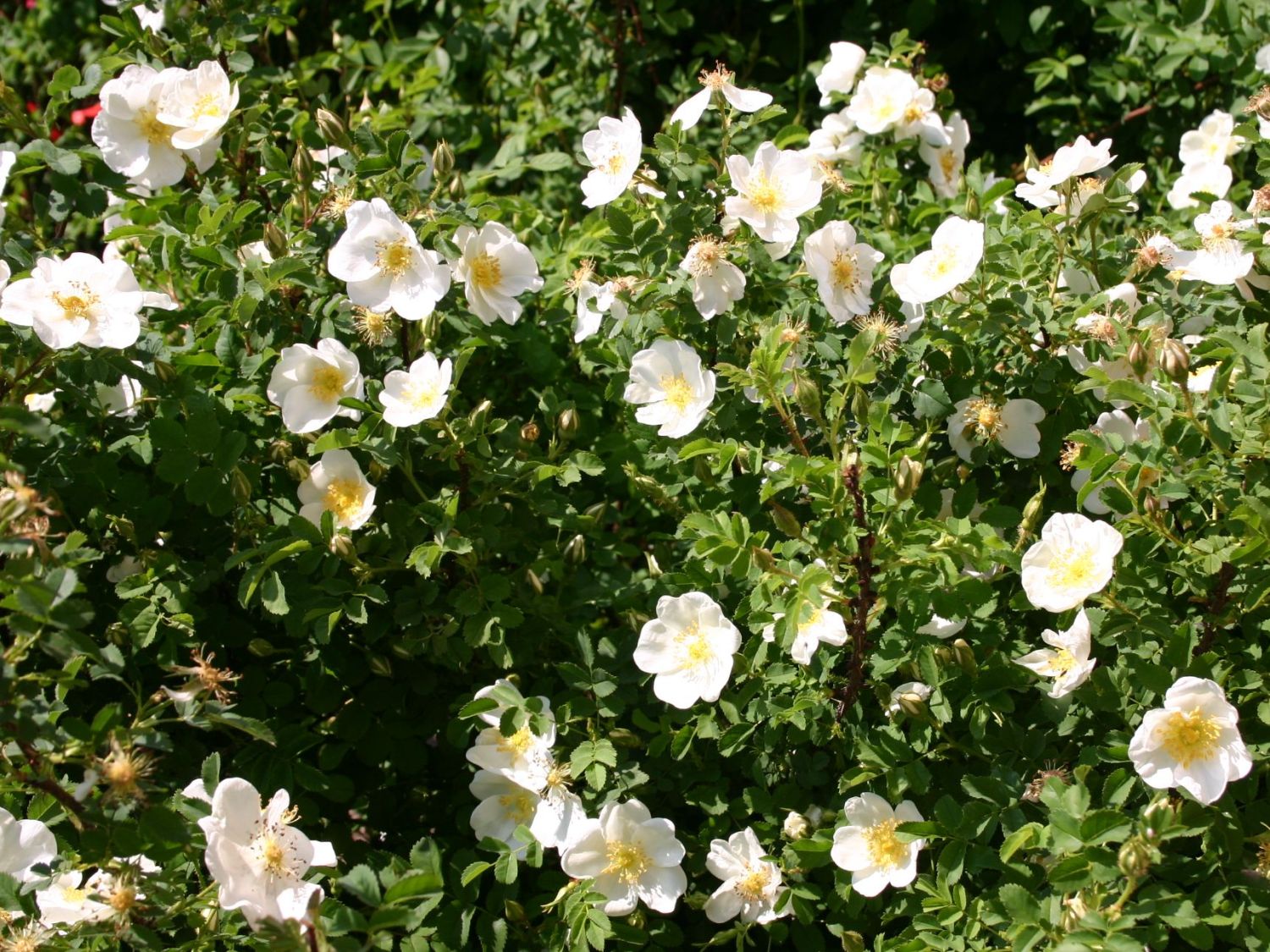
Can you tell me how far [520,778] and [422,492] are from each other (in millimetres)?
505

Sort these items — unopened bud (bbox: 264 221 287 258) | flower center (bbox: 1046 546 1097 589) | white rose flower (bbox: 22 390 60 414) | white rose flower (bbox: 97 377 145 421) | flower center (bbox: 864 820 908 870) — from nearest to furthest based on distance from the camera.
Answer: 1. flower center (bbox: 1046 546 1097 589)
2. flower center (bbox: 864 820 908 870)
3. unopened bud (bbox: 264 221 287 258)
4. white rose flower (bbox: 97 377 145 421)
5. white rose flower (bbox: 22 390 60 414)

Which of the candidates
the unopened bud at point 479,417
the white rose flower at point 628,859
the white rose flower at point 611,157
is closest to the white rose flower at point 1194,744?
the white rose flower at point 628,859

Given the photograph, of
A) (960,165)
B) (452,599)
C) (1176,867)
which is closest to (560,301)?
(452,599)

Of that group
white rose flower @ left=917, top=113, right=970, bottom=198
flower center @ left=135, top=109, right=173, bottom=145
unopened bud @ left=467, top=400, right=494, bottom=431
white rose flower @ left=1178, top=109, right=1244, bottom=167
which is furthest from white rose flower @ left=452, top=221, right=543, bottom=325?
white rose flower @ left=1178, top=109, right=1244, bottom=167

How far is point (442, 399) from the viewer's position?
6.34 ft

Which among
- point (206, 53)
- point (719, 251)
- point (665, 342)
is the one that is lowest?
point (665, 342)

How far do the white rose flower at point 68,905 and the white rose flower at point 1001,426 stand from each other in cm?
149

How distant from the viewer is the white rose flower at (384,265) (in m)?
1.99

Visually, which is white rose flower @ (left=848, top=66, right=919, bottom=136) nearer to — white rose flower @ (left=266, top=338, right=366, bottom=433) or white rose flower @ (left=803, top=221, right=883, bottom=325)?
white rose flower @ (left=803, top=221, right=883, bottom=325)

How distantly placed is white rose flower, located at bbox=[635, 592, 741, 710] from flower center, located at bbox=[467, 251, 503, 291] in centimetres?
63

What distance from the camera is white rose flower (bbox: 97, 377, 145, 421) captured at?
2158 millimetres

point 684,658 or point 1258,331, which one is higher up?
point 1258,331

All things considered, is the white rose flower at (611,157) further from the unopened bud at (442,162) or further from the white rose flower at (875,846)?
the white rose flower at (875,846)

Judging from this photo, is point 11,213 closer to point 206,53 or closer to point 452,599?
point 206,53
